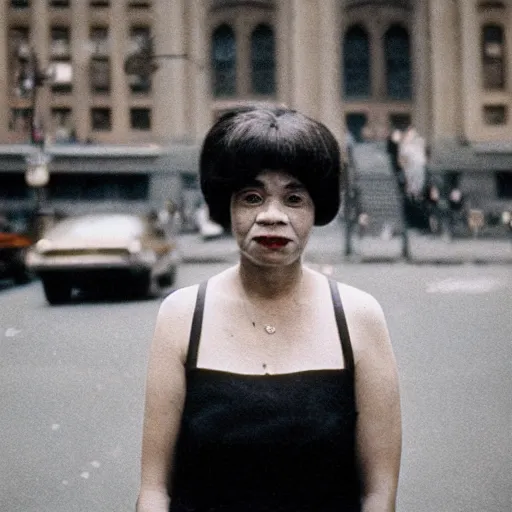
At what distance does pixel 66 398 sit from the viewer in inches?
267

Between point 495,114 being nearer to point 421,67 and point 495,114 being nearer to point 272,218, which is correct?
point 421,67

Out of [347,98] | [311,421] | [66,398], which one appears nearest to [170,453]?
[311,421]

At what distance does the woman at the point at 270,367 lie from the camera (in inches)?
75.3

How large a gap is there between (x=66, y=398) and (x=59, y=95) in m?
29.3

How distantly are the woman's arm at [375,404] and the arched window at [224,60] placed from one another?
120 ft

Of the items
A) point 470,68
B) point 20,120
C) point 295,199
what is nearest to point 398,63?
point 470,68

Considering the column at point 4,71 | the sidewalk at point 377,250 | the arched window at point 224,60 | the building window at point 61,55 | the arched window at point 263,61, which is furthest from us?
the arched window at point 263,61

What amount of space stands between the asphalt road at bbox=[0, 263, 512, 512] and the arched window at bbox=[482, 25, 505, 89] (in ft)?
74.4

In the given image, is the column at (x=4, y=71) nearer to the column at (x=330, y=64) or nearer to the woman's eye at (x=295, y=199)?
the column at (x=330, y=64)

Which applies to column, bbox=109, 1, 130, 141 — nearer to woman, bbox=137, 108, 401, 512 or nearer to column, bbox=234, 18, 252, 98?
column, bbox=234, 18, 252, 98

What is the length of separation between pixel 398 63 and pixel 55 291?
28221 millimetres

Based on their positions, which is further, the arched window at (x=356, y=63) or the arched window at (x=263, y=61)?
the arched window at (x=356, y=63)

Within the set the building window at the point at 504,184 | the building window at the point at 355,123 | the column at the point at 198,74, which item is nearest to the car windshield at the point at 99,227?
the column at the point at 198,74

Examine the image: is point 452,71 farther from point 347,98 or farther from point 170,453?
point 170,453
